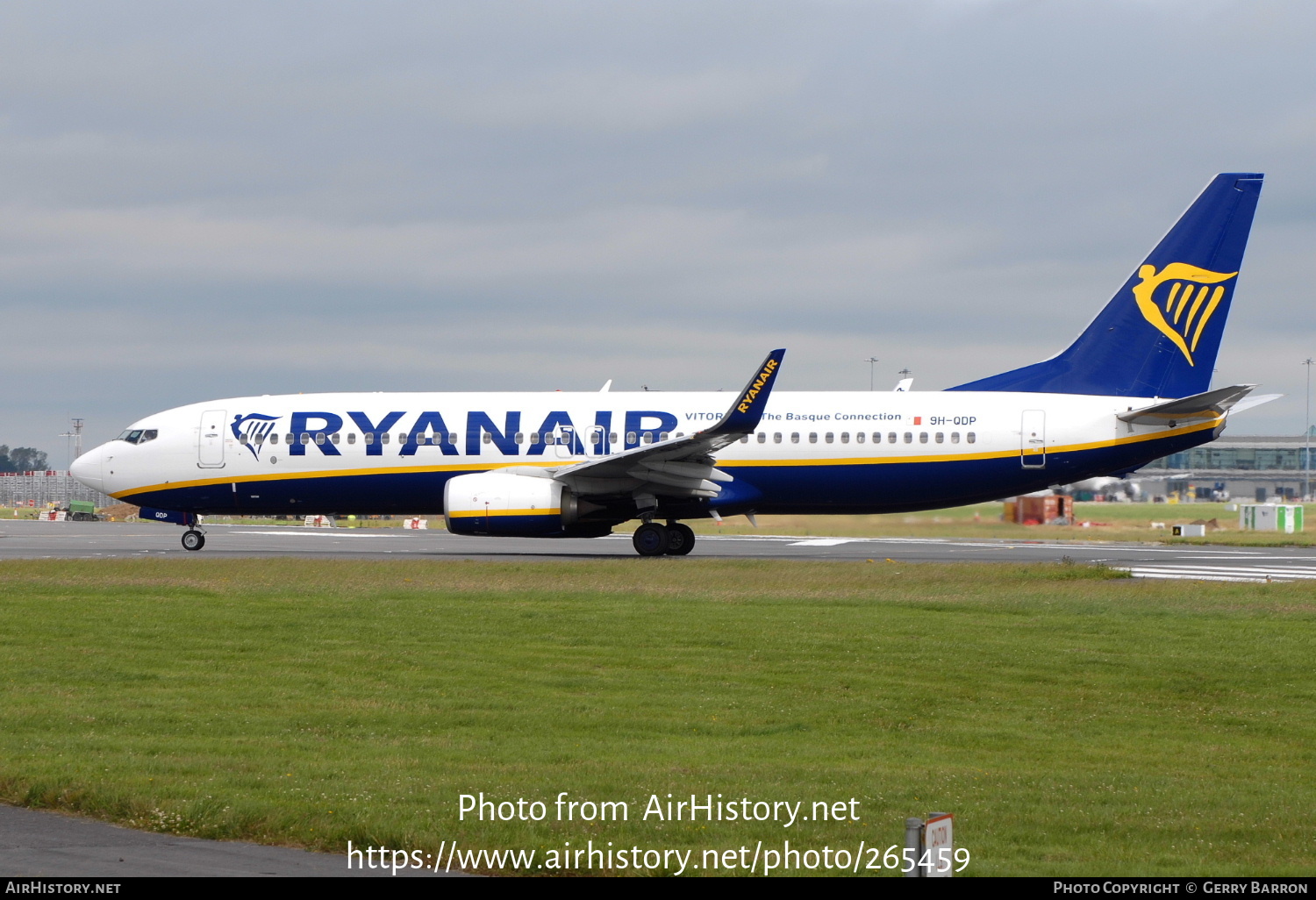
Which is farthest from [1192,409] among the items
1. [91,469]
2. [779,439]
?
[91,469]

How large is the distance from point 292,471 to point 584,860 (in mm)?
25942

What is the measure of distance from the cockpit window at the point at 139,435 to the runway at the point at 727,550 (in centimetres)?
284

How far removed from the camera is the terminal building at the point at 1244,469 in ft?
399

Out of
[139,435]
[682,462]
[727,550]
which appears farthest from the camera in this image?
[727,550]

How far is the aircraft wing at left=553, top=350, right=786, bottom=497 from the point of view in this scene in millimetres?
26844

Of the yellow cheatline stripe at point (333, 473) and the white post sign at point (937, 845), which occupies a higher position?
the yellow cheatline stripe at point (333, 473)

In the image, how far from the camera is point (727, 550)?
35.4 meters

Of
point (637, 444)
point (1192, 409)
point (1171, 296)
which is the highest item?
point (1171, 296)

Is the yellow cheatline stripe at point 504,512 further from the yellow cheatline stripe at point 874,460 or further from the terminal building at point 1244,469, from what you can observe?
the terminal building at point 1244,469

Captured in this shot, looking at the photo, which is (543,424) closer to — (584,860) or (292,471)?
(292,471)

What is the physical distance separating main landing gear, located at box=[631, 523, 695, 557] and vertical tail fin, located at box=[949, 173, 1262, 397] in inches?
366

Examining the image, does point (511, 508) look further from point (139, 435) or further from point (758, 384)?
point (139, 435)

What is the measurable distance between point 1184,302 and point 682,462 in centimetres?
→ 1241

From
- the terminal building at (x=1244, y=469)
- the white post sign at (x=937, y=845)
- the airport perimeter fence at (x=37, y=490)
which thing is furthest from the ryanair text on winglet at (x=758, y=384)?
the airport perimeter fence at (x=37, y=490)
